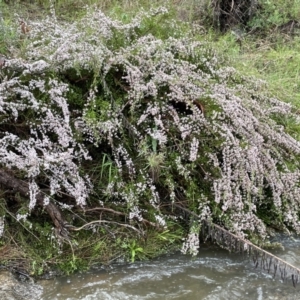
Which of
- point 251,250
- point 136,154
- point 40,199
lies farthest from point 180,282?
point 40,199

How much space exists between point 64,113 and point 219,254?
1.30 m

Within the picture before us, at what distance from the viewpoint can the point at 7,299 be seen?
2303 millimetres

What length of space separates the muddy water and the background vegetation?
0.09 m

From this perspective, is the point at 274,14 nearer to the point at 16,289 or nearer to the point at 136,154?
the point at 136,154

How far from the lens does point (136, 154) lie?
9.68ft

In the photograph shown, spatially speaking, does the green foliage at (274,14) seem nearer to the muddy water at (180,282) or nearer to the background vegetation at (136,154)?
the background vegetation at (136,154)

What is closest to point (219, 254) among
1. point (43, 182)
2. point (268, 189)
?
point (268, 189)

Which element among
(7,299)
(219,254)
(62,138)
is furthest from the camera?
(219,254)

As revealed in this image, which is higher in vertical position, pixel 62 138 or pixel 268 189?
pixel 62 138

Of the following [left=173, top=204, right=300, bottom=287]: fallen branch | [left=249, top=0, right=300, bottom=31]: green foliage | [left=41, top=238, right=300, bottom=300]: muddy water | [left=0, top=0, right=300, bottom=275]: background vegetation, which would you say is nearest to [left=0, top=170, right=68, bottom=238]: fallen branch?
[left=0, top=0, right=300, bottom=275]: background vegetation

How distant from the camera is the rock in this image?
234 cm

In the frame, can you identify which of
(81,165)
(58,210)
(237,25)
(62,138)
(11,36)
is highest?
(237,25)

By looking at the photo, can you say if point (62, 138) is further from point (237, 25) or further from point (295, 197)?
point (237, 25)

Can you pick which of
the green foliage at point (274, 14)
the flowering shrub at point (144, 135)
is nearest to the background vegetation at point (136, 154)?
the flowering shrub at point (144, 135)
